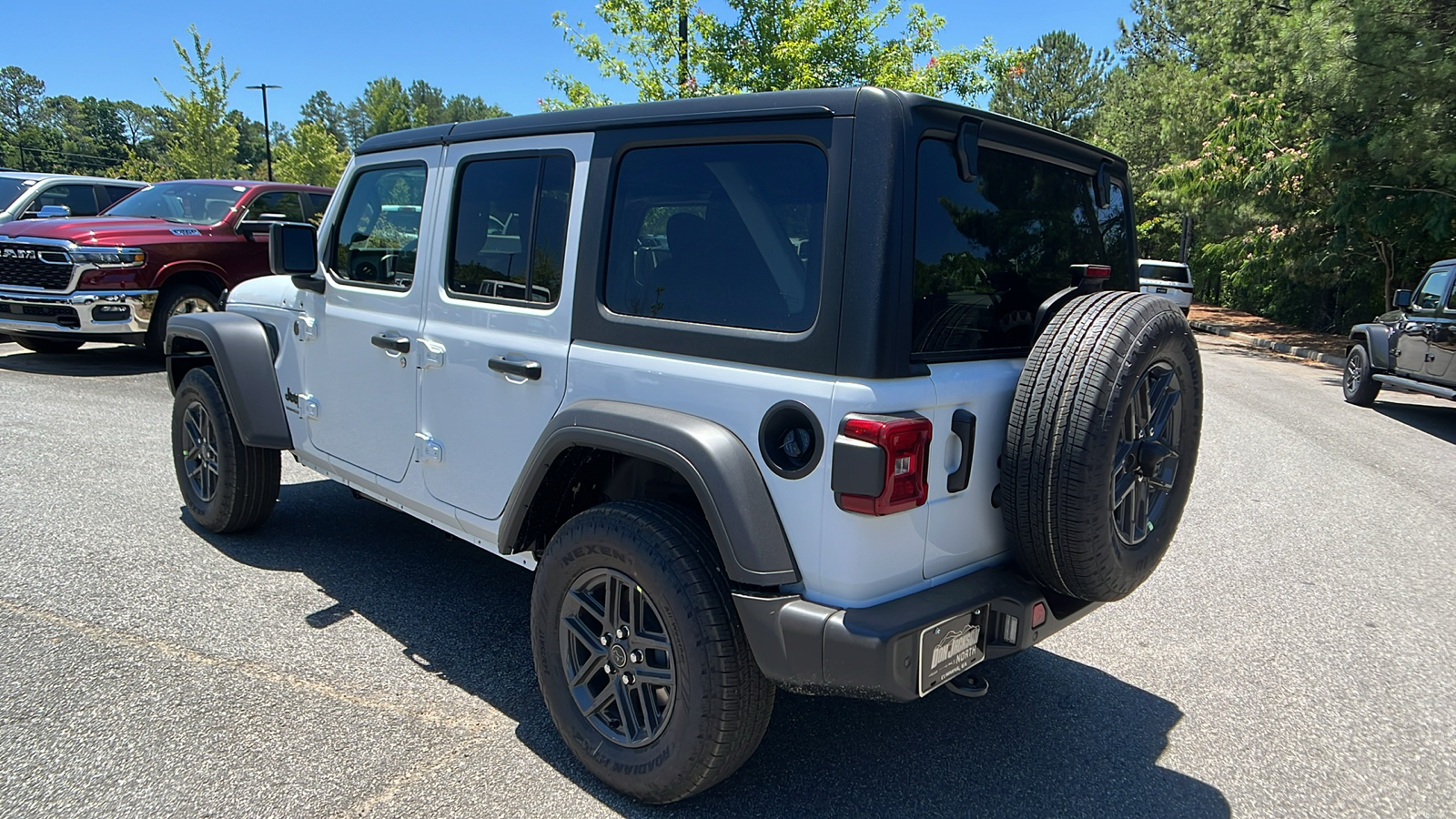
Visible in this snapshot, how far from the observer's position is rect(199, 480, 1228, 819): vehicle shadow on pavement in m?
2.83

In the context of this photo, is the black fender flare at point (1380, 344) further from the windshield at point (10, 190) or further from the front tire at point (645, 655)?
the windshield at point (10, 190)

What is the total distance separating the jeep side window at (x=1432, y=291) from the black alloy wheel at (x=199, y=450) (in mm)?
11565

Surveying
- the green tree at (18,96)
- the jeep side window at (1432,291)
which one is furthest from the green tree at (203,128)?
the green tree at (18,96)

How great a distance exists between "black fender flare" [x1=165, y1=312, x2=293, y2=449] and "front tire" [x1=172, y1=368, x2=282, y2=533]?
154 millimetres

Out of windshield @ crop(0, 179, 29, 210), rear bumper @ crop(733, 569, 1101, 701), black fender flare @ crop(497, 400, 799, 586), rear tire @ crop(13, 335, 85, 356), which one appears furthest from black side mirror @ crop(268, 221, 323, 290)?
windshield @ crop(0, 179, 29, 210)

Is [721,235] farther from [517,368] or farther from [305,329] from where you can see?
[305,329]

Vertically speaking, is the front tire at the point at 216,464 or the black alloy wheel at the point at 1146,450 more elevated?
the black alloy wheel at the point at 1146,450

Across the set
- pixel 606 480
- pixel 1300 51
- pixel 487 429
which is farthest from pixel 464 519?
pixel 1300 51

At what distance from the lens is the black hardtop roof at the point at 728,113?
7.92 feet

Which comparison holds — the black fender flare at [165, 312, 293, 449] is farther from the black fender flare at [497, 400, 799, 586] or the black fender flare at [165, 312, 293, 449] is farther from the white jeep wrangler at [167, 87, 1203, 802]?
the black fender flare at [497, 400, 799, 586]

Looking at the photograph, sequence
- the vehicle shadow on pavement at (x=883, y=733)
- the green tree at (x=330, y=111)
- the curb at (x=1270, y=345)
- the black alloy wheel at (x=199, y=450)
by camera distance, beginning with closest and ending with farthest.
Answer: the vehicle shadow on pavement at (x=883, y=733)
the black alloy wheel at (x=199, y=450)
the curb at (x=1270, y=345)
the green tree at (x=330, y=111)

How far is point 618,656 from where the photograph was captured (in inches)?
107

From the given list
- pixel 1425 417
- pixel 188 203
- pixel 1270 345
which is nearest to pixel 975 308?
pixel 188 203

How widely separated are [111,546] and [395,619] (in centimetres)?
187
